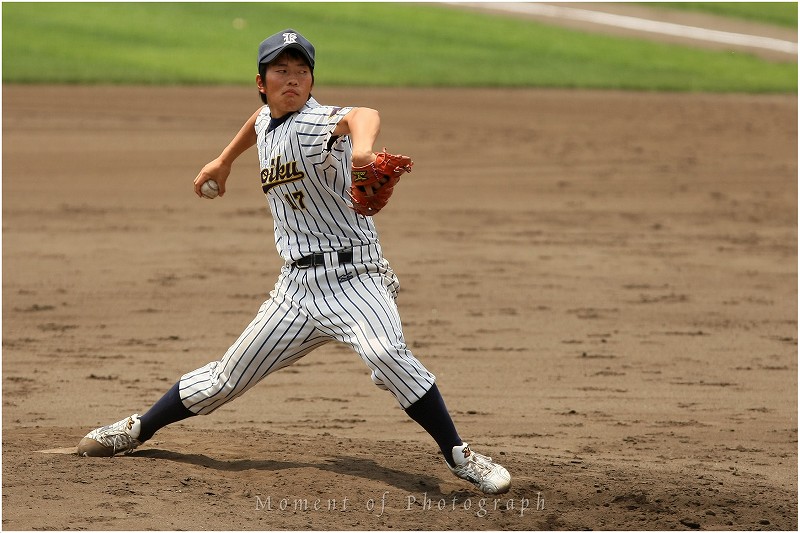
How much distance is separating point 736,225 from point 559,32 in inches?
557

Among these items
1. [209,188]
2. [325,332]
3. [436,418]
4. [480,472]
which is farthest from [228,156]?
[480,472]

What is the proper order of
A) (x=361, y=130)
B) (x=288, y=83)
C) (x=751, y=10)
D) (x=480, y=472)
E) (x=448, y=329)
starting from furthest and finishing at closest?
(x=751, y=10), (x=448, y=329), (x=480, y=472), (x=288, y=83), (x=361, y=130)

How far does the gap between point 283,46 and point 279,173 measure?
0.46 metres

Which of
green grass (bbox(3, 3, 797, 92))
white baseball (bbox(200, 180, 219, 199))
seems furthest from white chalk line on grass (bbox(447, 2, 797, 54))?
white baseball (bbox(200, 180, 219, 199))

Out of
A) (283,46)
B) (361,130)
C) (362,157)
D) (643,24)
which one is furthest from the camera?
(643,24)

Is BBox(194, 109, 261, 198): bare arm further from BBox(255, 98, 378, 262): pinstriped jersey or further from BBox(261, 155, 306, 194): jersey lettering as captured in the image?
BBox(261, 155, 306, 194): jersey lettering

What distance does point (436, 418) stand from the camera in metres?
4.48

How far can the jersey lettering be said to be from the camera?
4402mm

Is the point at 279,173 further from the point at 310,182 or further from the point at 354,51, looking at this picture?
the point at 354,51

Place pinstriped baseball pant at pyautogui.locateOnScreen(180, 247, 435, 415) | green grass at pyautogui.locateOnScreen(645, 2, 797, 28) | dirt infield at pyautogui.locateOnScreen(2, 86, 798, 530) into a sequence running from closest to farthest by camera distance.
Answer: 1. pinstriped baseball pant at pyautogui.locateOnScreen(180, 247, 435, 415)
2. dirt infield at pyautogui.locateOnScreen(2, 86, 798, 530)
3. green grass at pyautogui.locateOnScreen(645, 2, 797, 28)

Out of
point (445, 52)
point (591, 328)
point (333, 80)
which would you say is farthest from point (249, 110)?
point (591, 328)

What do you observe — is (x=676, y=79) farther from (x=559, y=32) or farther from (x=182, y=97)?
→ (x=182, y=97)

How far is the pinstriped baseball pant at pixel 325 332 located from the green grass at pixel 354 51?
13.9 meters

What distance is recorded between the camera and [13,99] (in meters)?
16.1
